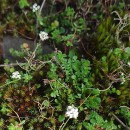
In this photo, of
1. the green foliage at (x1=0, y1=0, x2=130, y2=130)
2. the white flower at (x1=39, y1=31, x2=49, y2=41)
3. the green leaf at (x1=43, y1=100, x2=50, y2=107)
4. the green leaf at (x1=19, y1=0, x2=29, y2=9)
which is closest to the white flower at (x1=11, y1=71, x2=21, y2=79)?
the green foliage at (x1=0, y1=0, x2=130, y2=130)

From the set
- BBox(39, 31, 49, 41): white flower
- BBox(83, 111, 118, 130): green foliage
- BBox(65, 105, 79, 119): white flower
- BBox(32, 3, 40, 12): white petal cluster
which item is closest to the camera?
BBox(65, 105, 79, 119): white flower

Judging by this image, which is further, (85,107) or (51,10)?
(51,10)

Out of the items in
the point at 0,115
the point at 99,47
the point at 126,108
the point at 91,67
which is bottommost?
the point at 126,108

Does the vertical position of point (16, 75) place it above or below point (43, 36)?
below

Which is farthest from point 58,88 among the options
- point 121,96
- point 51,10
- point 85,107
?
point 51,10

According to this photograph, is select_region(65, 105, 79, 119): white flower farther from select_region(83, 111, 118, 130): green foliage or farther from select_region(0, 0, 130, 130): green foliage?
select_region(83, 111, 118, 130): green foliage

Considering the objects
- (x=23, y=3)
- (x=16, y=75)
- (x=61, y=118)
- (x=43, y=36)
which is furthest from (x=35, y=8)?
(x=61, y=118)

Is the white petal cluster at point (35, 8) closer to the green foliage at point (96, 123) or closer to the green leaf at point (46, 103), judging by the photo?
the green leaf at point (46, 103)

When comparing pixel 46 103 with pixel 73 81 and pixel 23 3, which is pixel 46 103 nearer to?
pixel 73 81

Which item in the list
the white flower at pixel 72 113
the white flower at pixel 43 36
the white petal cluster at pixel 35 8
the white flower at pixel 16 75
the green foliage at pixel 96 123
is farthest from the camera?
the white petal cluster at pixel 35 8

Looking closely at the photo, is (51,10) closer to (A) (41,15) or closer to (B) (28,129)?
(A) (41,15)

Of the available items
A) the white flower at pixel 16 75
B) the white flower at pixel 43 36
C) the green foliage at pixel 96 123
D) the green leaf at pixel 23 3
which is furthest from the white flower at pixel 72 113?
the green leaf at pixel 23 3
